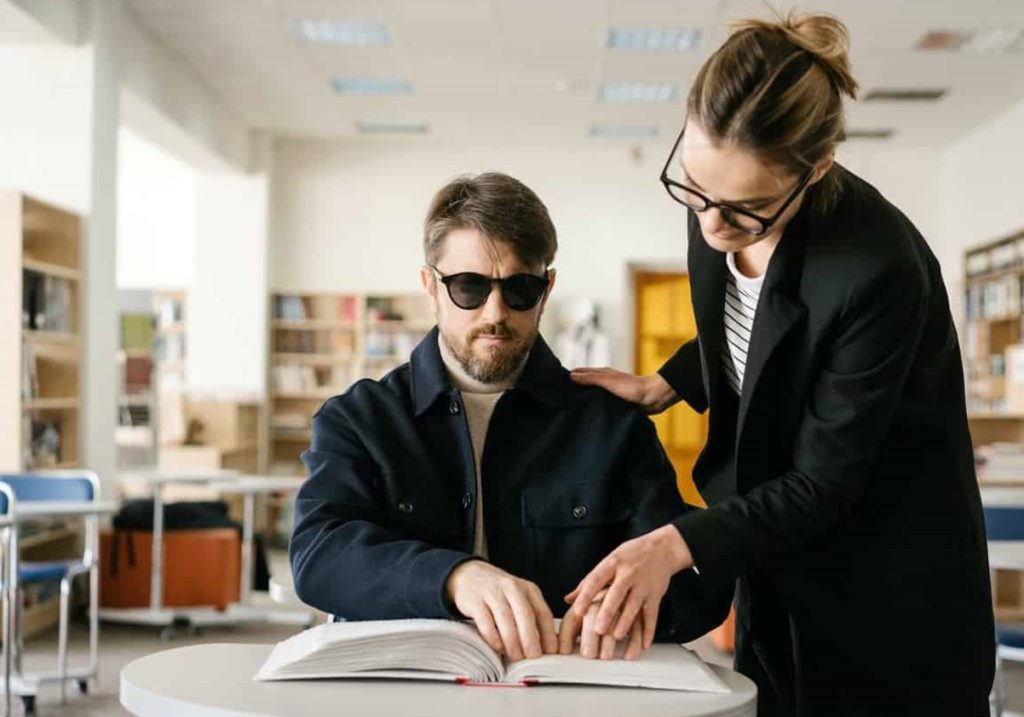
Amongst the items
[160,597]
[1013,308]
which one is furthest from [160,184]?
[1013,308]

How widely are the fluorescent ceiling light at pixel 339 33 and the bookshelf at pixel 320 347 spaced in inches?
127

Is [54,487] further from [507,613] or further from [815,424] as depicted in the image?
[815,424]

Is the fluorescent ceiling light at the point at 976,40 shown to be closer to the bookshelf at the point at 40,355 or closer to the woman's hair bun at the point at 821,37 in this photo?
the bookshelf at the point at 40,355

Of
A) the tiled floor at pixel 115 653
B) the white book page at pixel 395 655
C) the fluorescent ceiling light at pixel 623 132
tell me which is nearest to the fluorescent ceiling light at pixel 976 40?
the fluorescent ceiling light at pixel 623 132

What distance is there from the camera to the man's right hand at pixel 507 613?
124 cm

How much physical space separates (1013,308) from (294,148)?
241 inches

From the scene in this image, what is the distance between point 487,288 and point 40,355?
5.30 metres

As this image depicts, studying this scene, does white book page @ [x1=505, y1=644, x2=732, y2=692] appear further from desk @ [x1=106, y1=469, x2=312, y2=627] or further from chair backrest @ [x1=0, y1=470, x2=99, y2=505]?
desk @ [x1=106, y1=469, x2=312, y2=627]

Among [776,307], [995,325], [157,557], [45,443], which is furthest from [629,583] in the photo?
[995,325]

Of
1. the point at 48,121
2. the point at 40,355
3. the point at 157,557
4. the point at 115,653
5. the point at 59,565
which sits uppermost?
the point at 48,121

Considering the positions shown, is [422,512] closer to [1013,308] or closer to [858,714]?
[858,714]

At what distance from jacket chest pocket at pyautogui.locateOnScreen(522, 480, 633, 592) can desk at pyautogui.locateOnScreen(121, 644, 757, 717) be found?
0.38 m

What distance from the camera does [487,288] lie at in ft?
5.48

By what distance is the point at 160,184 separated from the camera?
37.7ft
